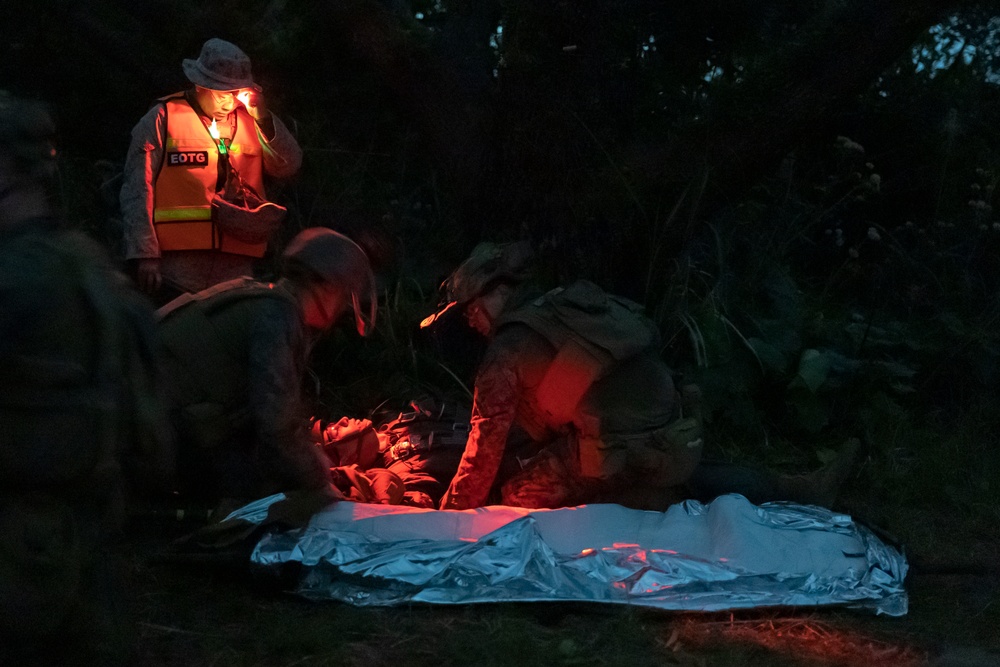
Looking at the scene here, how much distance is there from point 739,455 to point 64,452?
4182mm

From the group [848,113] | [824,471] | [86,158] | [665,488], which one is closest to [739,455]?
[824,471]

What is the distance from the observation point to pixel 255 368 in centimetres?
393

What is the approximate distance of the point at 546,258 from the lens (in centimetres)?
589

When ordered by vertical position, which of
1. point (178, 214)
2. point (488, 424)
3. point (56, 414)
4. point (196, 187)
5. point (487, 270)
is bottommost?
point (488, 424)

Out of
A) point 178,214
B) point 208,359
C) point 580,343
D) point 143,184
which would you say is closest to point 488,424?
point 580,343

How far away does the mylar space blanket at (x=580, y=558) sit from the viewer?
3734 mm

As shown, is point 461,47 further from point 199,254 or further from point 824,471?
point 824,471

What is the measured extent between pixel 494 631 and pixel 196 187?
2782 mm

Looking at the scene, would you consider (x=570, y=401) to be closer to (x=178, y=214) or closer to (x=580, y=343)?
(x=580, y=343)

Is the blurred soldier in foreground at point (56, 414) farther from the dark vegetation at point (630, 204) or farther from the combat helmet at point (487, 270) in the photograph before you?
the dark vegetation at point (630, 204)

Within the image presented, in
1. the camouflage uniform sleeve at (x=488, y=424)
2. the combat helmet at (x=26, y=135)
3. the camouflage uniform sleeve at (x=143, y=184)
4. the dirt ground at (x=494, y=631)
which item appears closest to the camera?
the combat helmet at (x=26, y=135)

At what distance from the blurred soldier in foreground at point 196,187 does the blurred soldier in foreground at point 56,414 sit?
2912mm

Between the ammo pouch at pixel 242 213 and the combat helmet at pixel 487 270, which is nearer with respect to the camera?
the combat helmet at pixel 487 270

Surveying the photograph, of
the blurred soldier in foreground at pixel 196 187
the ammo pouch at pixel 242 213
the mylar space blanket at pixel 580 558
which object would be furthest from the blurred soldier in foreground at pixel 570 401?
the blurred soldier in foreground at pixel 196 187
